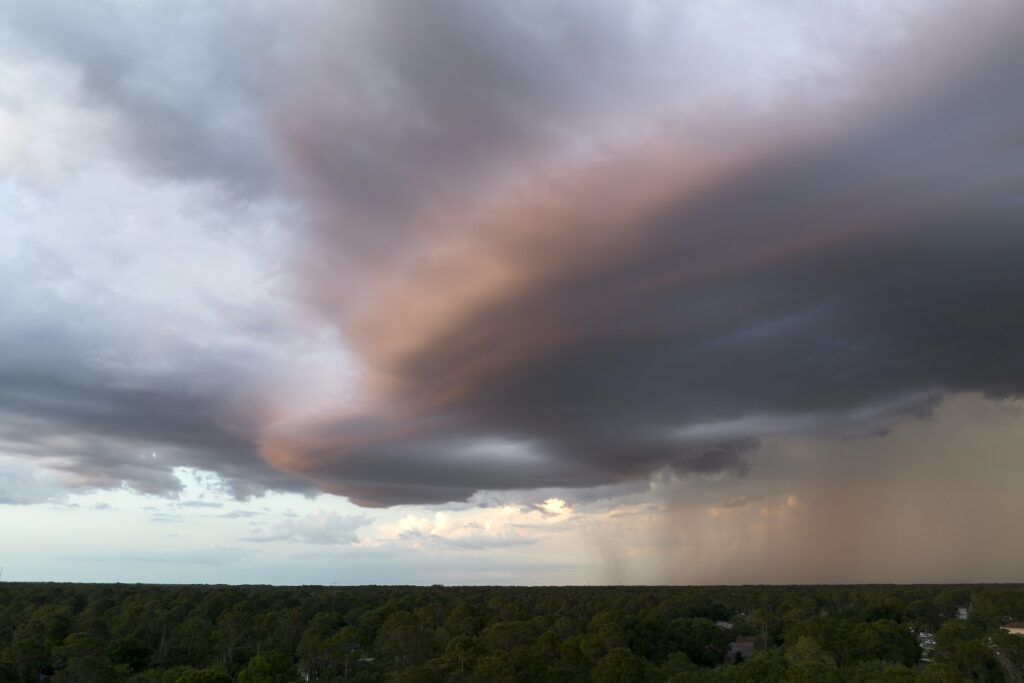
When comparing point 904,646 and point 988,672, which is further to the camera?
point 904,646

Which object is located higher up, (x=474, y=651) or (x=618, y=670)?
(x=474, y=651)

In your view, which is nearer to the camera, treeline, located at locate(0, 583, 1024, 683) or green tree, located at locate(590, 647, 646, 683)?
treeline, located at locate(0, 583, 1024, 683)

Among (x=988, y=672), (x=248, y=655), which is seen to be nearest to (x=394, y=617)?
(x=248, y=655)

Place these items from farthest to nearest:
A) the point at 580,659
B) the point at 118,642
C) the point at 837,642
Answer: the point at 118,642 < the point at 837,642 < the point at 580,659

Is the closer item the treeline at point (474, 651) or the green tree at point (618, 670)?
the treeline at point (474, 651)

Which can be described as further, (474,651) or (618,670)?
(474,651)

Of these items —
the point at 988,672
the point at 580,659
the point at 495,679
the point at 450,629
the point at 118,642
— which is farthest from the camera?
the point at 450,629

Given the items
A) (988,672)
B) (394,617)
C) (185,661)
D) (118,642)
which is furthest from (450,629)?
(988,672)

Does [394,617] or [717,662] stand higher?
[394,617]

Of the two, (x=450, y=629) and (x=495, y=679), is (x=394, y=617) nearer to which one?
(x=450, y=629)

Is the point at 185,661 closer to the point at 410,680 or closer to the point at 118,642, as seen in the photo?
the point at 118,642
